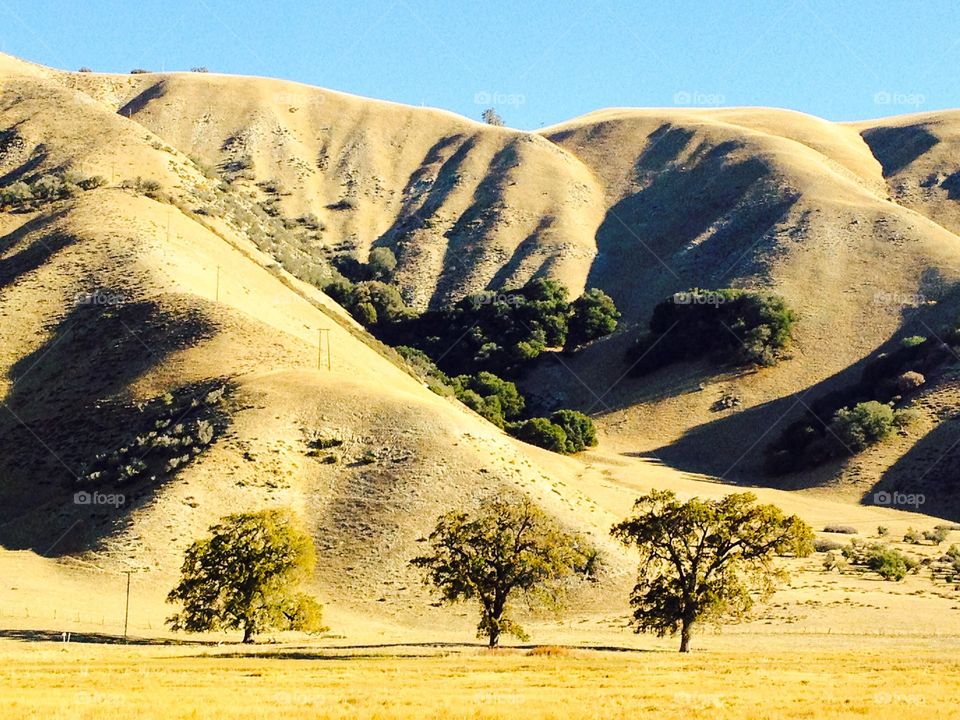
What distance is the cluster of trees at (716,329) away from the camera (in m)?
110

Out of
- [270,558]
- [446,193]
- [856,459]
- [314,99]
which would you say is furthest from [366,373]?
[314,99]

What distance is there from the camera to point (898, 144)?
16888 centimetres

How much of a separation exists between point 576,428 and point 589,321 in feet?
86.3

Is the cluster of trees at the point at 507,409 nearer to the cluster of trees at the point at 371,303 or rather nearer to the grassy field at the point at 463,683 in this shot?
the cluster of trees at the point at 371,303

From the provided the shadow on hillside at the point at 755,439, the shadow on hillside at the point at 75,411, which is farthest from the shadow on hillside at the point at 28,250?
the shadow on hillside at the point at 755,439

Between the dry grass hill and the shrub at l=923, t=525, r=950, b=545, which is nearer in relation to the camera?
the dry grass hill

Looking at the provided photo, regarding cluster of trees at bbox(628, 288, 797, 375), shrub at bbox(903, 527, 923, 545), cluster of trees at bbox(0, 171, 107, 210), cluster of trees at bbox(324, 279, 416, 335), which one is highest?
cluster of trees at bbox(0, 171, 107, 210)

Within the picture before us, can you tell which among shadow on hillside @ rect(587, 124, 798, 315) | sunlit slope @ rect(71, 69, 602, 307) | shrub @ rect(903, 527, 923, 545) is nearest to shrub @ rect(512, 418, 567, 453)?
shrub @ rect(903, 527, 923, 545)

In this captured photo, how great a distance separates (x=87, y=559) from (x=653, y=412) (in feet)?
213

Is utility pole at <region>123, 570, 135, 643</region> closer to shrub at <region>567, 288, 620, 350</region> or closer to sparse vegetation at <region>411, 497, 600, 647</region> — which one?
sparse vegetation at <region>411, 497, 600, 647</region>

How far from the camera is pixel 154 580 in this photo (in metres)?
53.0

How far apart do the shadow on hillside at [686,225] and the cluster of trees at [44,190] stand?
62609mm

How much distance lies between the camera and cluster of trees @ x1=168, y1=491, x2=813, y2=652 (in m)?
43.5

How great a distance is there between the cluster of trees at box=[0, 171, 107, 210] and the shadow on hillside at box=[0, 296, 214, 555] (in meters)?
25.2
